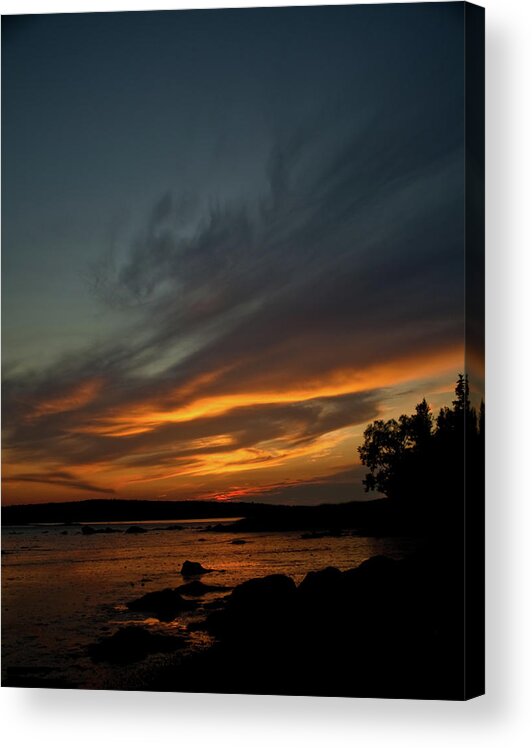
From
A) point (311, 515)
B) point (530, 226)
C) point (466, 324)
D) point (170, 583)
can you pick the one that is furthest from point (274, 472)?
point (530, 226)

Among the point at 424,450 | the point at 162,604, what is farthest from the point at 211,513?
the point at 424,450

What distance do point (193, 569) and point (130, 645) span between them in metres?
0.45

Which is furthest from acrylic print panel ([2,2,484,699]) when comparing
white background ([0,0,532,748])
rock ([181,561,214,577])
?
white background ([0,0,532,748])

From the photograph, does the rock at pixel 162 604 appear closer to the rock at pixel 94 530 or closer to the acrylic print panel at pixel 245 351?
the acrylic print panel at pixel 245 351

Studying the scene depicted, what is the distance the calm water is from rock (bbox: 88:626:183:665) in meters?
0.03

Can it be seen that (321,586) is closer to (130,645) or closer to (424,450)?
(424,450)

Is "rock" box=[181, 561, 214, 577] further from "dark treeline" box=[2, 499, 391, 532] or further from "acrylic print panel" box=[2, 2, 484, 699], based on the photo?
"dark treeline" box=[2, 499, 391, 532]

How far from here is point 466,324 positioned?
6.41 meters

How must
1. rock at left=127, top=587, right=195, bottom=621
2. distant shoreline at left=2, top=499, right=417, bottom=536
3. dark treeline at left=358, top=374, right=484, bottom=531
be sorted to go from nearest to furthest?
dark treeline at left=358, top=374, right=484, bottom=531
distant shoreline at left=2, top=499, right=417, bottom=536
rock at left=127, top=587, right=195, bottom=621

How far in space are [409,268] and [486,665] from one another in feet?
5.98

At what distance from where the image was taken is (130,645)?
669 centimetres

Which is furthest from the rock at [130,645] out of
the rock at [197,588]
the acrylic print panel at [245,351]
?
the rock at [197,588]

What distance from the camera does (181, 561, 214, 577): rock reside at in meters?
6.68

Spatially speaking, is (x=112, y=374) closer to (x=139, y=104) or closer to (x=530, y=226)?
(x=139, y=104)
